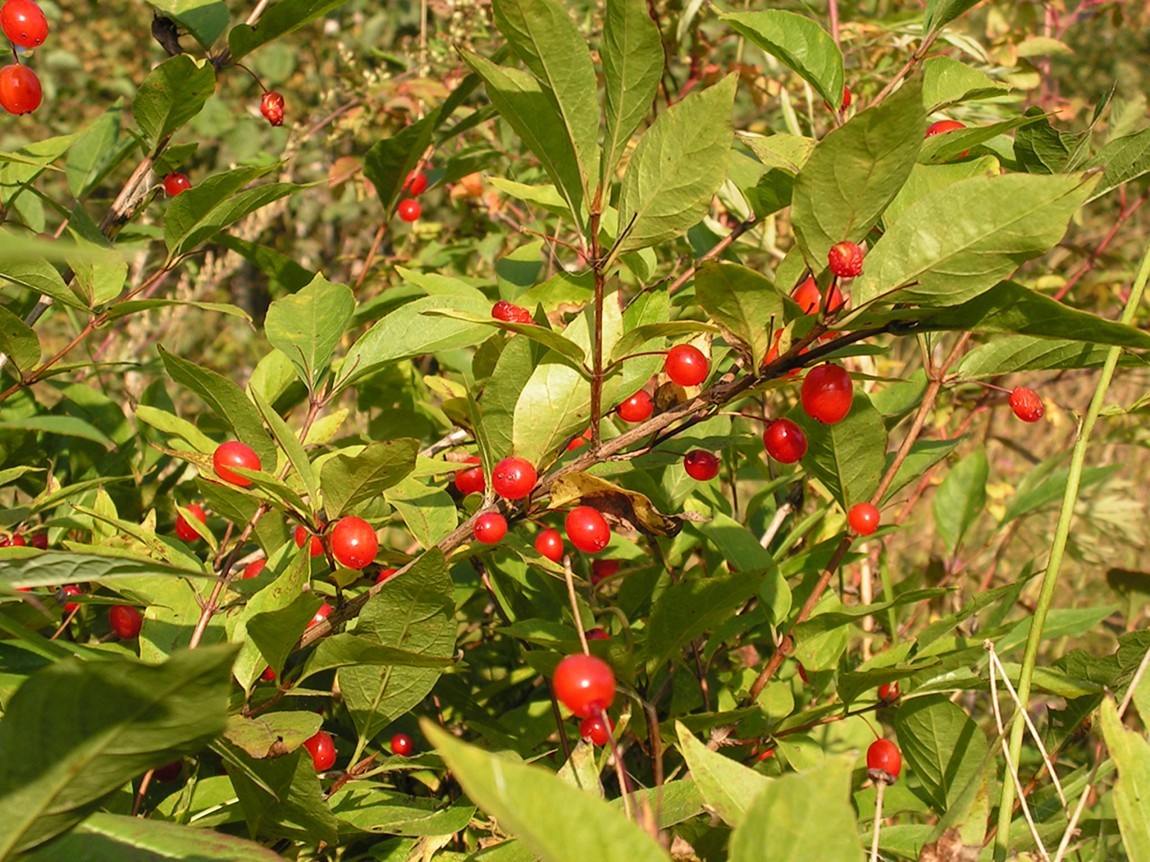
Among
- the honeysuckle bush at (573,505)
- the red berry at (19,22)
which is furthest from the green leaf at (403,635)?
the red berry at (19,22)

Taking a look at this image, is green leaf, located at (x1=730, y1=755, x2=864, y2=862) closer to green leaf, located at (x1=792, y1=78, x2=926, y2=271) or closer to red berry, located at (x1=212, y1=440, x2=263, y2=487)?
green leaf, located at (x1=792, y1=78, x2=926, y2=271)

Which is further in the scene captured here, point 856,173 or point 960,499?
point 960,499

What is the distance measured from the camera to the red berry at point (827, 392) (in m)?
1.02

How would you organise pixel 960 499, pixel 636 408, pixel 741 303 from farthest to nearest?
pixel 960 499, pixel 636 408, pixel 741 303

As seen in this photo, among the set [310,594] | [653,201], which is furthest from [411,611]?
[653,201]

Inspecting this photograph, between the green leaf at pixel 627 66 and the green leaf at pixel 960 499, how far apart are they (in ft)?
3.94

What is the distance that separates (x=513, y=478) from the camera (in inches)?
41.4

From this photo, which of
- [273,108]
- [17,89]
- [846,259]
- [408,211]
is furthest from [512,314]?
[408,211]

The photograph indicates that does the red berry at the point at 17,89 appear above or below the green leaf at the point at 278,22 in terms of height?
below

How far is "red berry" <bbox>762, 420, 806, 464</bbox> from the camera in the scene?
3.70 feet

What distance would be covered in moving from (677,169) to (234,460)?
1.81 ft

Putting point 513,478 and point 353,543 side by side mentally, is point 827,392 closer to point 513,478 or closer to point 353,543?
point 513,478

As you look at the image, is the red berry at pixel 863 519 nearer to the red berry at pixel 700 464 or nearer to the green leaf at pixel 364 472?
the red berry at pixel 700 464

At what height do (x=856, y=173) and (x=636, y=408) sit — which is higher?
(x=856, y=173)
